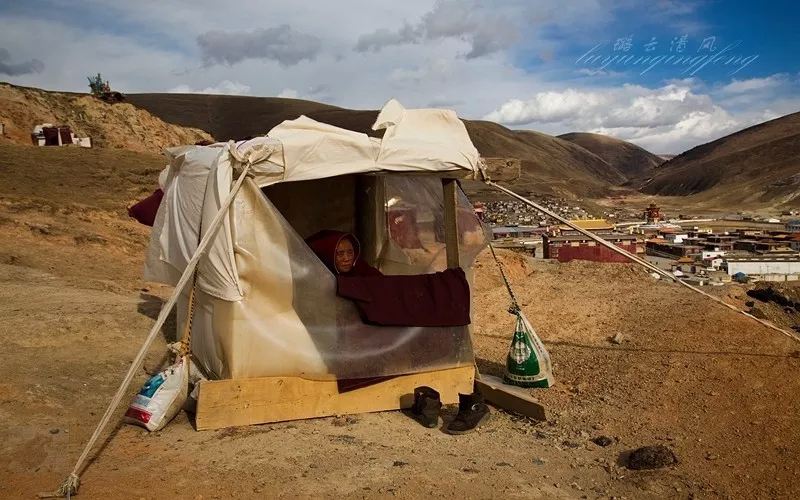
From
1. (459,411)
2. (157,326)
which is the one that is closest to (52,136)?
(157,326)

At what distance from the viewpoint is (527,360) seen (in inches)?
214

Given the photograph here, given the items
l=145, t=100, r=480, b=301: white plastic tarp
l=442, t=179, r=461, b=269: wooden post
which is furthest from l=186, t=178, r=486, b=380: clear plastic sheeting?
l=442, t=179, r=461, b=269: wooden post

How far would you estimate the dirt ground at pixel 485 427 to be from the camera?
3.68 metres

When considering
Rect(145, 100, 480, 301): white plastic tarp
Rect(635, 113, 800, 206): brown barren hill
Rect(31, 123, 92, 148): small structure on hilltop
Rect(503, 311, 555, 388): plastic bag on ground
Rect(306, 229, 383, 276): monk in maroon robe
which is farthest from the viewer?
Rect(635, 113, 800, 206): brown barren hill

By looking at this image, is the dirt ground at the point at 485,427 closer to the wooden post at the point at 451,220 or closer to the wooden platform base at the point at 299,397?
the wooden platform base at the point at 299,397

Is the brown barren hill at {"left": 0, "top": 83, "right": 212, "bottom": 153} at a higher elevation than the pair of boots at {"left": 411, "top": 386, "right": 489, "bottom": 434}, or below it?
higher

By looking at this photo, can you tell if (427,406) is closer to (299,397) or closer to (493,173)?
(299,397)

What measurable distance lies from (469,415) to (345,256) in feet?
5.31

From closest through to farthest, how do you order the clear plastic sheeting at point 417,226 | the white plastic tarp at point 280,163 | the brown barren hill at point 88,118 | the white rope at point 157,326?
the white rope at point 157,326 < the white plastic tarp at point 280,163 < the clear plastic sheeting at point 417,226 < the brown barren hill at point 88,118

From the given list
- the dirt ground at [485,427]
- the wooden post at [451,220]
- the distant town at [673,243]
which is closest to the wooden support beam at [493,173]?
the wooden post at [451,220]

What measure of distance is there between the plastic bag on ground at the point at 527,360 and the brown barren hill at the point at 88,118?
2937 centimetres

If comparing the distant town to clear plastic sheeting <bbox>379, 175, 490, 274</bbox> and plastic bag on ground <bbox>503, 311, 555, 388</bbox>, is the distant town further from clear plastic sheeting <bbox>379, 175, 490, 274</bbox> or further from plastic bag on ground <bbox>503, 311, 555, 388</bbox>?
plastic bag on ground <bbox>503, 311, 555, 388</bbox>

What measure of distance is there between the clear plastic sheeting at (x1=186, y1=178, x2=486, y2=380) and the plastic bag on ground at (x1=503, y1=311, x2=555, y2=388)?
560 millimetres

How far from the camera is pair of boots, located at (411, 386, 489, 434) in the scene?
4594 mm
